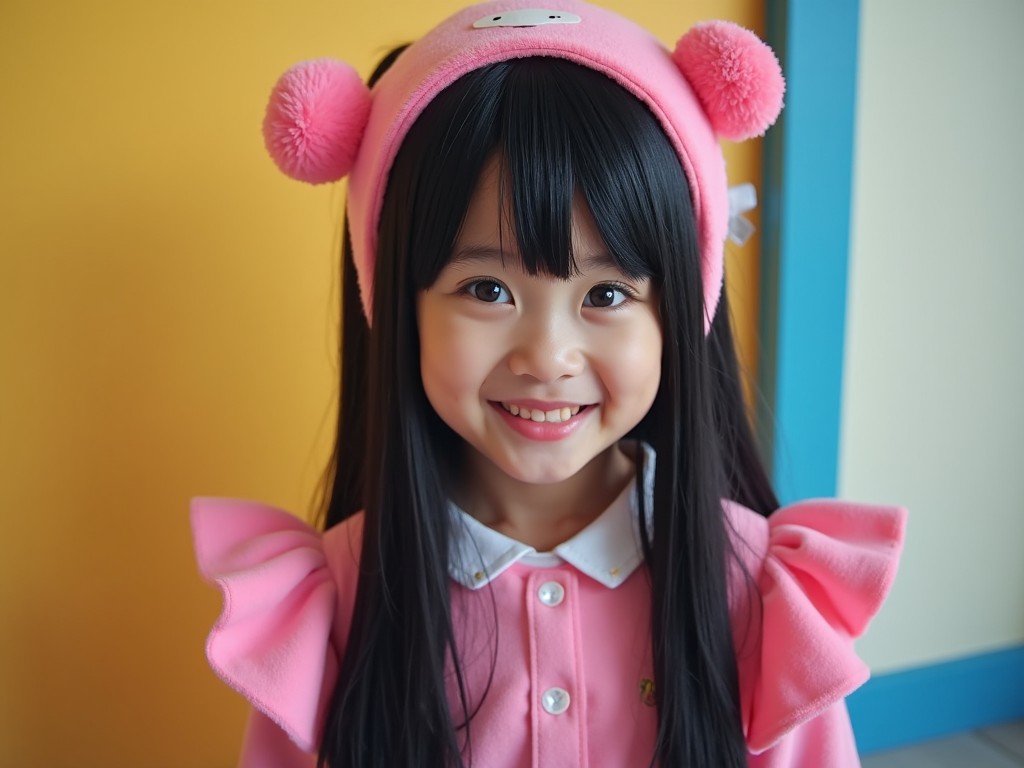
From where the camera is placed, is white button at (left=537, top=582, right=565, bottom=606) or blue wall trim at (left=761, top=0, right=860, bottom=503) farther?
blue wall trim at (left=761, top=0, right=860, bottom=503)

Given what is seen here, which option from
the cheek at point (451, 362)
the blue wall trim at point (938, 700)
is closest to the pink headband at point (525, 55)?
the cheek at point (451, 362)

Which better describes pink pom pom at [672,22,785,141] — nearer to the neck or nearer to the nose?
the nose

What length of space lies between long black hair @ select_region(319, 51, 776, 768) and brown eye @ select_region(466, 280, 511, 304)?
0.12 ft

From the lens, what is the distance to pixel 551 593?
2.34ft

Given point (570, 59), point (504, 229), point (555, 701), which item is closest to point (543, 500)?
point (555, 701)

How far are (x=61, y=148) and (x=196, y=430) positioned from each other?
0.33m

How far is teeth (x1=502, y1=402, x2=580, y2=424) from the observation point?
Result: 66 centimetres

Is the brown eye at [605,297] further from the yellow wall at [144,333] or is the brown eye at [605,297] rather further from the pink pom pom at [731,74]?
the yellow wall at [144,333]

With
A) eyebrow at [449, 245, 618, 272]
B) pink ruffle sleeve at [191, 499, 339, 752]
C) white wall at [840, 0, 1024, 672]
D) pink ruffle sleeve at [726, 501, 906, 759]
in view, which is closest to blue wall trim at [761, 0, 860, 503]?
Answer: white wall at [840, 0, 1024, 672]

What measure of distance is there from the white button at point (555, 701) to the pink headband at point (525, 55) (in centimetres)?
36

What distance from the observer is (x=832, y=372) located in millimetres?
996

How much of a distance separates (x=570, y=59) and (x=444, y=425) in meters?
0.37

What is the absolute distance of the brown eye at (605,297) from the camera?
0.64m

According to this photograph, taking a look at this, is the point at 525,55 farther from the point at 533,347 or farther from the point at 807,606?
the point at 807,606
